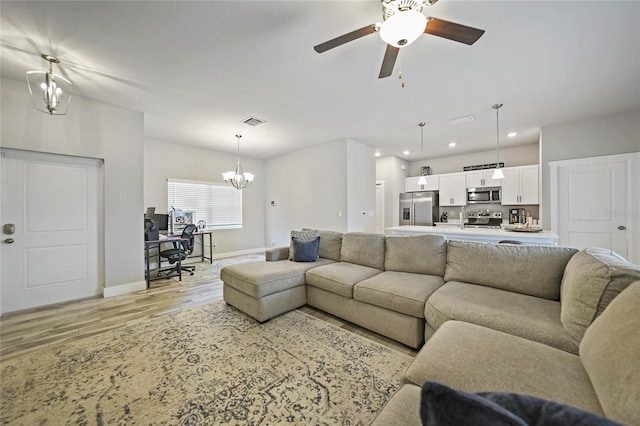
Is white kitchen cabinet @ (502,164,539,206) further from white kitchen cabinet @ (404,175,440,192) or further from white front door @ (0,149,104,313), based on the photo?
white front door @ (0,149,104,313)

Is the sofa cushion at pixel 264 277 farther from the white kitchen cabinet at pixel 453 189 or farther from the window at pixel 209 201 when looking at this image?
the white kitchen cabinet at pixel 453 189

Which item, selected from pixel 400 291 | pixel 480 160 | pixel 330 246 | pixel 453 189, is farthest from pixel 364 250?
pixel 480 160

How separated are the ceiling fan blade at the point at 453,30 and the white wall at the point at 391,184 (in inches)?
208

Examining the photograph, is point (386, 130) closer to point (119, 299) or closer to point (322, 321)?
point (322, 321)

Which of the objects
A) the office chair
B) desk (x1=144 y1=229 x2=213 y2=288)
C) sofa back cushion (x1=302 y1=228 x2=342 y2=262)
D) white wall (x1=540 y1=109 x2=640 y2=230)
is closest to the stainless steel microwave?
white wall (x1=540 y1=109 x2=640 y2=230)

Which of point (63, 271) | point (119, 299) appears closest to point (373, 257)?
point (119, 299)

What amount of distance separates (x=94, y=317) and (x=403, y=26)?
4.20m

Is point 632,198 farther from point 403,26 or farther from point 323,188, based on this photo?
point 323,188

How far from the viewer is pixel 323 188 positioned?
5574 mm

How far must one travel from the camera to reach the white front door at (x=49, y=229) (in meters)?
2.95

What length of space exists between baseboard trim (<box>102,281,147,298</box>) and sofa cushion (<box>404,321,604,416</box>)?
413 centimetres

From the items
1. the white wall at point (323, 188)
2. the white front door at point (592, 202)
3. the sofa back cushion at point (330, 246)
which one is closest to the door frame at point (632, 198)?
the white front door at point (592, 202)

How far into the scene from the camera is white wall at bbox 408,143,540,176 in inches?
227

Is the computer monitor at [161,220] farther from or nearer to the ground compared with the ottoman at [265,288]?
farther from the ground
